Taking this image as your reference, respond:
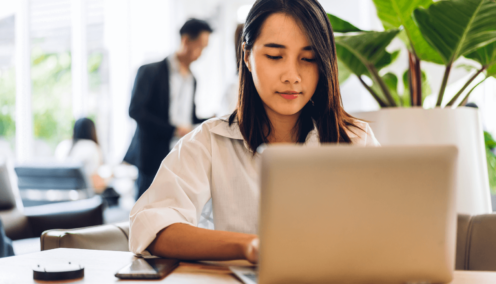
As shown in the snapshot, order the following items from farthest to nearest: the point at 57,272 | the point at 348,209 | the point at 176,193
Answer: the point at 176,193, the point at 57,272, the point at 348,209

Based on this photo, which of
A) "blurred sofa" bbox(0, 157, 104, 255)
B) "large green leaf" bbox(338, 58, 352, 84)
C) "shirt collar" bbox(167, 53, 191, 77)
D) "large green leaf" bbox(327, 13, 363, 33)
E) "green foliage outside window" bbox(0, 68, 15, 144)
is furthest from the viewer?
"green foliage outside window" bbox(0, 68, 15, 144)

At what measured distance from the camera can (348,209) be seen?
0.58m

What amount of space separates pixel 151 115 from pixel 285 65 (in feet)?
4.82

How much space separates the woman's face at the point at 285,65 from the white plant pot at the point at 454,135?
54 cm

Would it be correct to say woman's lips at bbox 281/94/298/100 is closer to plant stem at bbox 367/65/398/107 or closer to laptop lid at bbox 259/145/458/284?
laptop lid at bbox 259/145/458/284

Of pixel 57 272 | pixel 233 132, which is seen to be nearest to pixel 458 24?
pixel 233 132

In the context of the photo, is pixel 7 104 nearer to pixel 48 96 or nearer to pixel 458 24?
pixel 48 96

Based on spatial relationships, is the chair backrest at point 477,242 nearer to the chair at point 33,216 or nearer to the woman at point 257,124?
the woman at point 257,124

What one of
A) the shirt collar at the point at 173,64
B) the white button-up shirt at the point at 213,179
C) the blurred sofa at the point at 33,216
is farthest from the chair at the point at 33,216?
the white button-up shirt at the point at 213,179

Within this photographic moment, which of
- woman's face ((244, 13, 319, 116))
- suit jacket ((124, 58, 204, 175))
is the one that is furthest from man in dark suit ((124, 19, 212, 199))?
woman's face ((244, 13, 319, 116))

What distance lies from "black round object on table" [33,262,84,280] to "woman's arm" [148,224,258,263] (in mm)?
179

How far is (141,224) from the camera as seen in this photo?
0.91 metres

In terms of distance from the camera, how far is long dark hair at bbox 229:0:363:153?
109 cm

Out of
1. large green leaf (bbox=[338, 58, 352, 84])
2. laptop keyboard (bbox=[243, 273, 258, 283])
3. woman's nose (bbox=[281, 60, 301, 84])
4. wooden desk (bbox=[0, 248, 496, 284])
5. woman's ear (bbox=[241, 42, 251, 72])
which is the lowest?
wooden desk (bbox=[0, 248, 496, 284])
